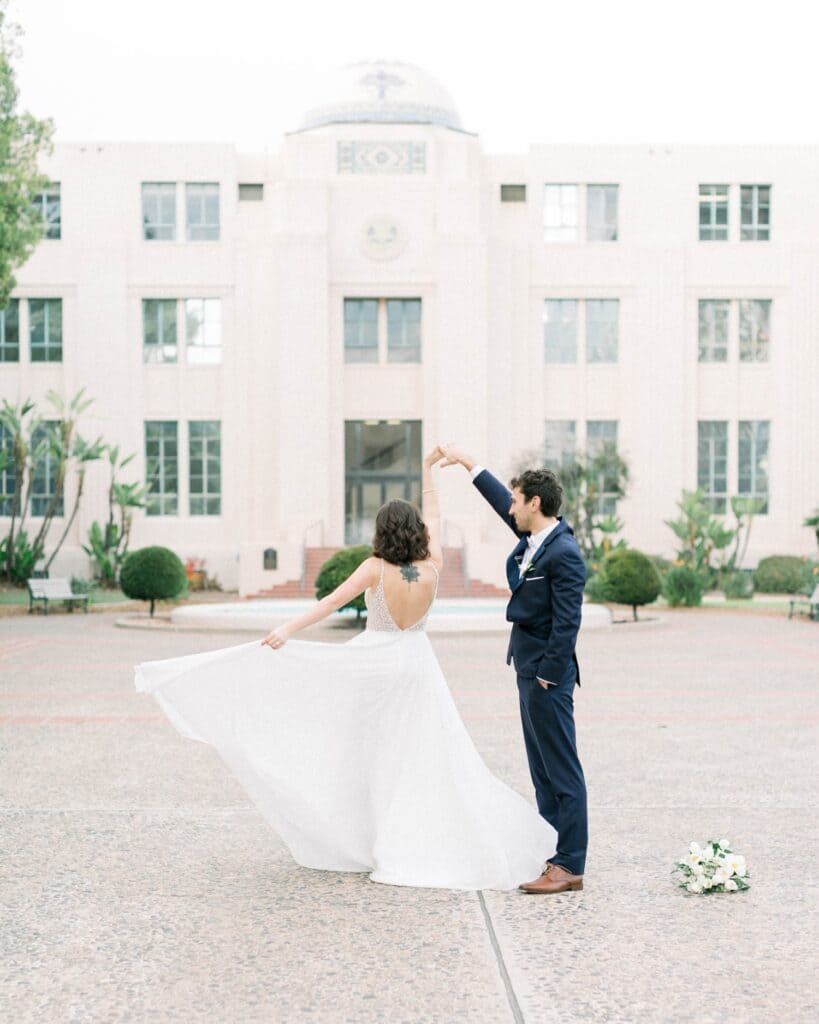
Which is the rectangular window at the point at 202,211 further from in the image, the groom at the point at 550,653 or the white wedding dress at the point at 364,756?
the groom at the point at 550,653

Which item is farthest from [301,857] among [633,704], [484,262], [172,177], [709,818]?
[172,177]

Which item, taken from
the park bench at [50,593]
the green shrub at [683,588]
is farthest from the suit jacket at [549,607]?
the green shrub at [683,588]

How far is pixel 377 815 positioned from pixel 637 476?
100 ft

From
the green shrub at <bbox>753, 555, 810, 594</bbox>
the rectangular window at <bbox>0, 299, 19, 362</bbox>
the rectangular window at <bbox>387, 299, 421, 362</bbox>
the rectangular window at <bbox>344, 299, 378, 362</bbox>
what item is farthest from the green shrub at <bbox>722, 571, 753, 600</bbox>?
the rectangular window at <bbox>0, 299, 19, 362</bbox>

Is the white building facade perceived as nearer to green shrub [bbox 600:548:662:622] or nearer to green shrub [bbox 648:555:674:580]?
green shrub [bbox 648:555:674:580]

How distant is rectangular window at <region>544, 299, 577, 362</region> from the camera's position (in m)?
35.7

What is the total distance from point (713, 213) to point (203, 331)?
15.2 meters

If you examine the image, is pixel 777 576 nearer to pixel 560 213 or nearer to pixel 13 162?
pixel 560 213

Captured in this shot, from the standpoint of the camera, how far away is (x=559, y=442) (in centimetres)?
3544

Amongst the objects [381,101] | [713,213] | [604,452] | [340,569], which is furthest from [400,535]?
[381,101]

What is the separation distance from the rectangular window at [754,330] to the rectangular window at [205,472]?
15.4 metres

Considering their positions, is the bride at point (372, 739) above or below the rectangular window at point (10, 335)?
below

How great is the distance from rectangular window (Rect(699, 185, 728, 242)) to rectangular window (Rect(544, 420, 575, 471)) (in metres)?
6.80

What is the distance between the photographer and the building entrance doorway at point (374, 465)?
35.1m
